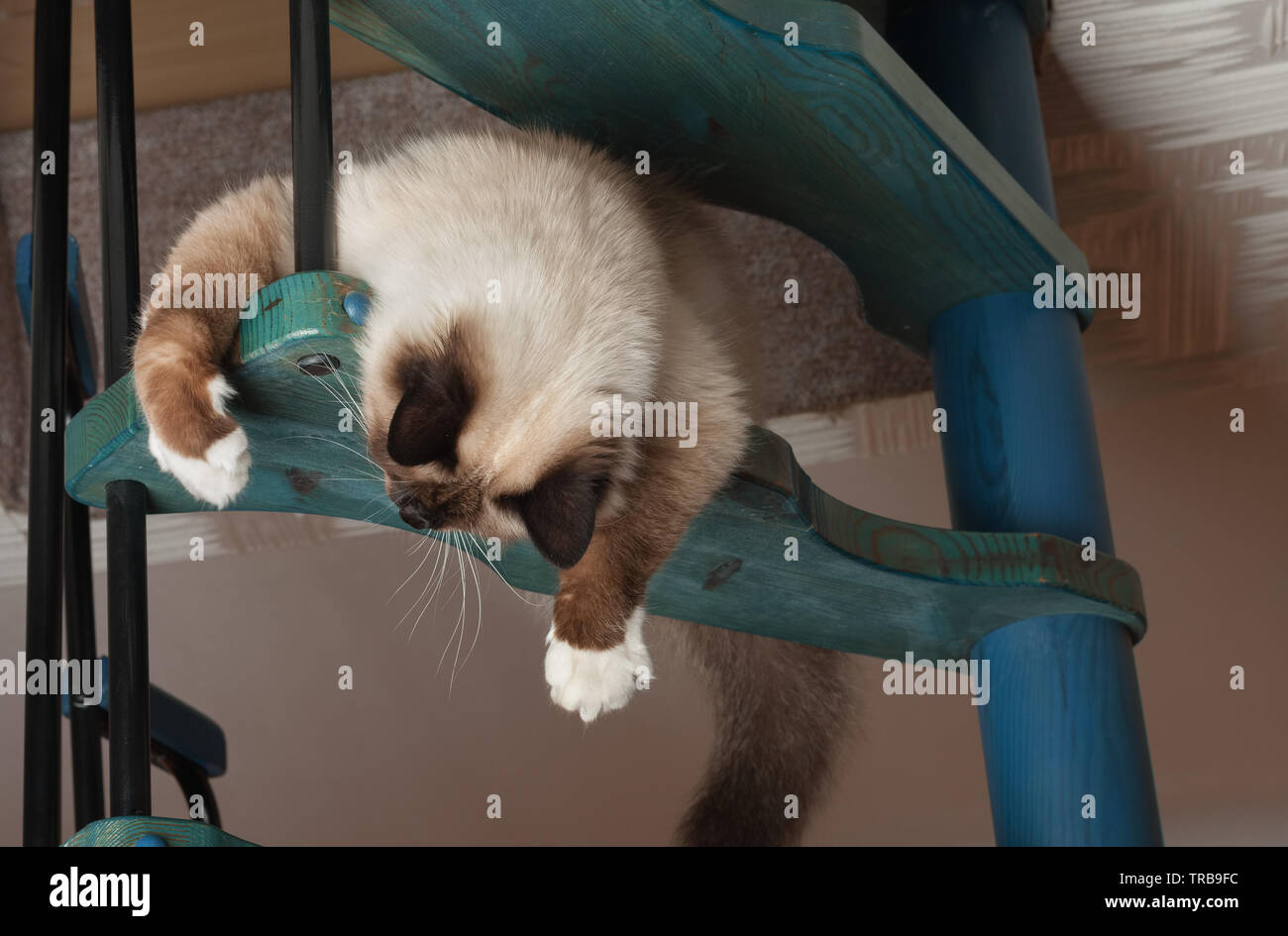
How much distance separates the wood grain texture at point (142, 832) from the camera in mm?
897

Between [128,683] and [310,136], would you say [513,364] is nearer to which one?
[310,136]

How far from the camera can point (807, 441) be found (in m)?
2.41

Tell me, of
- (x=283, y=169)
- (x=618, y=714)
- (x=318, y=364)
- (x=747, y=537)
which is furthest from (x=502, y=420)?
(x=618, y=714)

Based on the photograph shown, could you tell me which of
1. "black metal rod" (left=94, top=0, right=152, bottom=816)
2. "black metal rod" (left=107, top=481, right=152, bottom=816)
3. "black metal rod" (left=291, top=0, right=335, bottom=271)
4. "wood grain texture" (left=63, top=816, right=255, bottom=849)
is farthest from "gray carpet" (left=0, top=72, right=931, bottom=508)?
"wood grain texture" (left=63, top=816, right=255, bottom=849)

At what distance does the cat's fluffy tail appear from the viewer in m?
1.70

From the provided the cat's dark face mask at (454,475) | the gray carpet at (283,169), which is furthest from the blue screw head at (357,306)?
the gray carpet at (283,169)

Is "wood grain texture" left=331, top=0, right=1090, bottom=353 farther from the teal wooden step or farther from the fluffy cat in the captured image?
the teal wooden step

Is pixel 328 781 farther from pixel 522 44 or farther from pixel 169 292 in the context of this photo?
pixel 522 44

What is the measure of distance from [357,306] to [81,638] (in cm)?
53

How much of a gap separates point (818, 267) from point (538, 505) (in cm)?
131

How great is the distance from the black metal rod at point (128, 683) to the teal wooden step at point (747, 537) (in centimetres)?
15

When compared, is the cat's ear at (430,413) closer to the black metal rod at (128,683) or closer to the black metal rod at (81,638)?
the black metal rod at (128,683)

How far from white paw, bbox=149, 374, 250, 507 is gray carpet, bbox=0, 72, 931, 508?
1.15 metres
